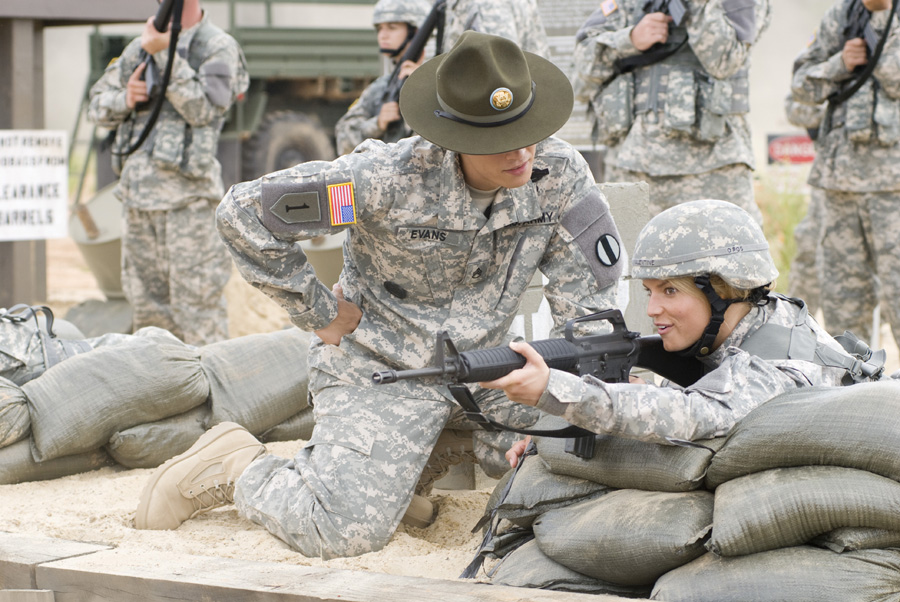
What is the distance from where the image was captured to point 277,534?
10.1ft

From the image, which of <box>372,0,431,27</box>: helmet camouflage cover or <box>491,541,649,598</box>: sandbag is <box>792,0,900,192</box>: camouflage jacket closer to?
<box>372,0,431,27</box>: helmet camouflage cover

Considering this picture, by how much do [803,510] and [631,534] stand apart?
15.0 inches

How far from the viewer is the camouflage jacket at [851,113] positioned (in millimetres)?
5391

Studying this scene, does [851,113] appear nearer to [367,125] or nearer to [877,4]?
[877,4]

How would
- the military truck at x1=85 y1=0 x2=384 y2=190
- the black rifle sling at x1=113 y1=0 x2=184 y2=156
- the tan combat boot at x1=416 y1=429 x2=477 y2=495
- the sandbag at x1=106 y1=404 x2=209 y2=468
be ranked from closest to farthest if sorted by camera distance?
the tan combat boot at x1=416 y1=429 x2=477 y2=495 → the sandbag at x1=106 y1=404 x2=209 y2=468 → the black rifle sling at x1=113 y1=0 x2=184 y2=156 → the military truck at x1=85 y1=0 x2=384 y2=190

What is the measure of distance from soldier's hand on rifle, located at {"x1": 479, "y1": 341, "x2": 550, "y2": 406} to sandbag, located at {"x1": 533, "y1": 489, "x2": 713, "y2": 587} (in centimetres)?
36

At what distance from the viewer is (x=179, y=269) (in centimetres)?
630

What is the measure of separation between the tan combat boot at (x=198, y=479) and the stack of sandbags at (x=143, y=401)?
1.40 ft

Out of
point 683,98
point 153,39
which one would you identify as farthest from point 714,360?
point 153,39

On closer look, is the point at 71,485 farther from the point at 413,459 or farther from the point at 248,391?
the point at 413,459

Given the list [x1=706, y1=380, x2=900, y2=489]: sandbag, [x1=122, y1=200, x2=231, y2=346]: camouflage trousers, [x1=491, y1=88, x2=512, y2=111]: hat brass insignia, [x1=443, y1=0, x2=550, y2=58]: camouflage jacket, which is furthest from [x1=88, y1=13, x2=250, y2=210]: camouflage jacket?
[x1=706, y1=380, x2=900, y2=489]: sandbag

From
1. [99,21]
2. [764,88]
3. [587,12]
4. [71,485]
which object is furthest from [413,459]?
[764,88]

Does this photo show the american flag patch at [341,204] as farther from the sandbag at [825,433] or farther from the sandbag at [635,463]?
the sandbag at [825,433]

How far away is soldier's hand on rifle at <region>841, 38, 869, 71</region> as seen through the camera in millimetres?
5434
